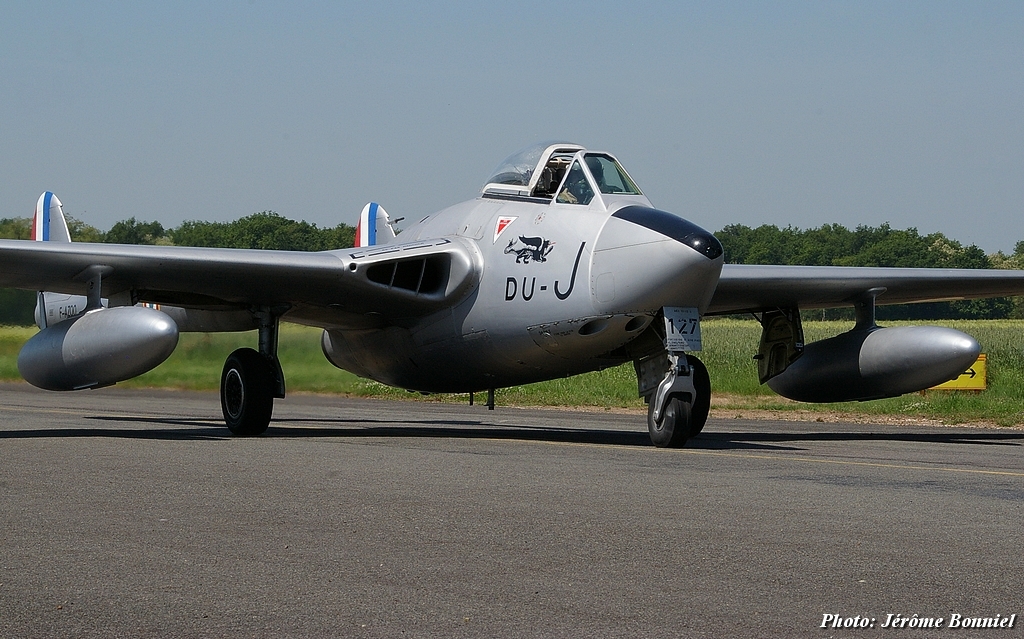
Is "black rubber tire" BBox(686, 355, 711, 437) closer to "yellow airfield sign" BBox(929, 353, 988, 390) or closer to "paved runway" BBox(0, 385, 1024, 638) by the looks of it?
"paved runway" BBox(0, 385, 1024, 638)

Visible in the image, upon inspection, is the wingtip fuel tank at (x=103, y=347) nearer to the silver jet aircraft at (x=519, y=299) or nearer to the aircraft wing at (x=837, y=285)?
the silver jet aircraft at (x=519, y=299)

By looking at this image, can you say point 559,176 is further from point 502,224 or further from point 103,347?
point 103,347

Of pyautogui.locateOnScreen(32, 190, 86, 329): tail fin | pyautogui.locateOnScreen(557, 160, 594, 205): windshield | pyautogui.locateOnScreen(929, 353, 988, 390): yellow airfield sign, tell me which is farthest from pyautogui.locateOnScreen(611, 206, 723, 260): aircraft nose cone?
pyautogui.locateOnScreen(929, 353, 988, 390): yellow airfield sign

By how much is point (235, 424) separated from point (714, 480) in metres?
8.32

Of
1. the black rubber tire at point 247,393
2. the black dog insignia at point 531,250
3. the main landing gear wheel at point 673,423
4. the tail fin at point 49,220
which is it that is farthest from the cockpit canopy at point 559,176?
the tail fin at point 49,220

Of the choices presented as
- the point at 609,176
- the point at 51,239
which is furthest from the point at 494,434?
the point at 51,239

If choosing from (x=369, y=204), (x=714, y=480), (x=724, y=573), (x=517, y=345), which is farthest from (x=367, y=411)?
(x=724, y=573)

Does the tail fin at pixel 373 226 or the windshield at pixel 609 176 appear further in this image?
the tail fin at pixel 373 226

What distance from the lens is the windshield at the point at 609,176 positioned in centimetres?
1520

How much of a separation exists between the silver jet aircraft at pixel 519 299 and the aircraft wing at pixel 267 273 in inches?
1.0

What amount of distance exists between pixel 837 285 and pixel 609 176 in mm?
4576

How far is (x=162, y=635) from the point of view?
4.97 meters

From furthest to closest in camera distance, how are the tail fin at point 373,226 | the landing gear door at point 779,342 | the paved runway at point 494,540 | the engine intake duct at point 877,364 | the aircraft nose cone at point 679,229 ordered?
the tail fin at point 373,226, the landing gear door at point 779,342, the engine intake duct at point 877,364, the aircraft nose cone at point 679,229, the paved runway at point 494,540

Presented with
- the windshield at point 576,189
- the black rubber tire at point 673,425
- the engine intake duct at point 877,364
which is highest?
the windshield at point 576,189
